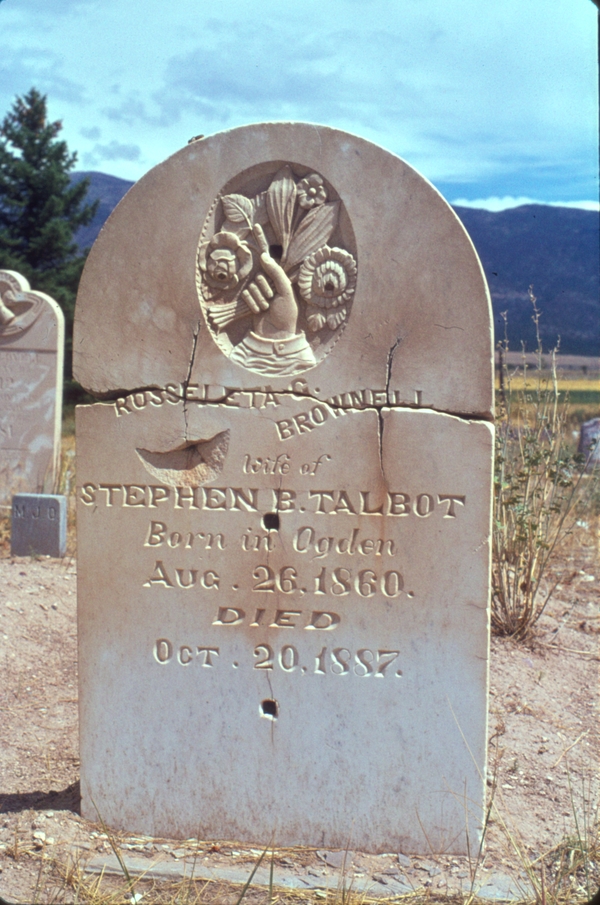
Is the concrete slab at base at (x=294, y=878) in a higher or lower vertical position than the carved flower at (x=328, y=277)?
lower

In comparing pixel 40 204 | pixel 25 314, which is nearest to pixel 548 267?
pixel 40 204

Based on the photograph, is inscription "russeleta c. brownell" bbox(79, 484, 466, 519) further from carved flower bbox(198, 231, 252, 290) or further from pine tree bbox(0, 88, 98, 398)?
pine tree bbox(0, 88, 98, 398)

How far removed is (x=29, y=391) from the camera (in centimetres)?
696

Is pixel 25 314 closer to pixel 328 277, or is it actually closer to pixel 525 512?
pixel 525 512

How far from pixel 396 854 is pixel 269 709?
0.58 m

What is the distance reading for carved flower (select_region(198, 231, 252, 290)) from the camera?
242cm

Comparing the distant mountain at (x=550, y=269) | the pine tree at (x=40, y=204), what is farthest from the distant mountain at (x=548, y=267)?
the pine tree at (x=40, y=204)

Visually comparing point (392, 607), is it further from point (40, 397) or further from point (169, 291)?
point (40, 397)

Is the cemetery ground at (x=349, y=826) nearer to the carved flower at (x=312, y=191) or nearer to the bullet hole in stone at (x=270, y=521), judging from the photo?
the bullet hole in stone at (x=270, y=521)

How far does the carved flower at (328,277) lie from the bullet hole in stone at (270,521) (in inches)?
25.9

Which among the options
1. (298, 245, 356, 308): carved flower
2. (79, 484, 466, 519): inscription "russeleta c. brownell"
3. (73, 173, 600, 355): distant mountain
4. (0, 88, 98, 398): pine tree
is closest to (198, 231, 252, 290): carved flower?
(298, 245, 356, 308): carved flower

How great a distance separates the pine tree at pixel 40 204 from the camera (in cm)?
1983

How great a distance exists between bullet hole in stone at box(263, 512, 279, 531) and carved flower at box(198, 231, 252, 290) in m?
0.73

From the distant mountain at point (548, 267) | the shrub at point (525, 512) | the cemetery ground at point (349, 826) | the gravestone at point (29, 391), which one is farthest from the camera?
the distant mountain at point (548, 267)
